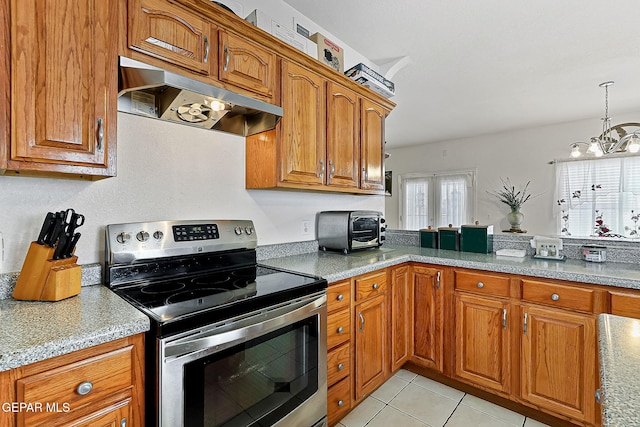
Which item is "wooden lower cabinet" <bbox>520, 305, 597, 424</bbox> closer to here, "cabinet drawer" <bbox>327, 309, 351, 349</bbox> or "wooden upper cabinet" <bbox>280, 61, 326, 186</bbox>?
"cabinet drawer" <bbox>327, 309, 351, 349</bbox>

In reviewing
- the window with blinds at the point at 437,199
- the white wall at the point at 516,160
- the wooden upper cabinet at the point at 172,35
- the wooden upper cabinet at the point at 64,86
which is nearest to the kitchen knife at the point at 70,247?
the wooden upper cabinet at the point at 64,86

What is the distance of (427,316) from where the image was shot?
230 centimetres

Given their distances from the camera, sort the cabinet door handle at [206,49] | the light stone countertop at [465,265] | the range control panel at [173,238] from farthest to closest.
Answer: the light stone countertop at [465,265] → the cabinet door handle at [206,49] → the range control panel at [173,238]

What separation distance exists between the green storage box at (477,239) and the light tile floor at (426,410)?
1.03 meters

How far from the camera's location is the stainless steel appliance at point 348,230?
2273 mm

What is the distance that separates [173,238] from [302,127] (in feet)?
3.18

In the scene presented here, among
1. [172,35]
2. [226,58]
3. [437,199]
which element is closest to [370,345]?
[226,58]

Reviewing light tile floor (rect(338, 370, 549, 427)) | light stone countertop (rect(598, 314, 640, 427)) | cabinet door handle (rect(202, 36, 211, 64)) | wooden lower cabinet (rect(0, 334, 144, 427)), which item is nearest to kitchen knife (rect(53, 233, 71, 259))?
wooden lower cabinet (rect(0, 334, 144, 427))

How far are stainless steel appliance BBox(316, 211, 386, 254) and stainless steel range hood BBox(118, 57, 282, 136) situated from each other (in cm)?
84

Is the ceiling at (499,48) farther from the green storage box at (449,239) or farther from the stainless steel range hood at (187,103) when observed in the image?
the green storage box at (449,239)

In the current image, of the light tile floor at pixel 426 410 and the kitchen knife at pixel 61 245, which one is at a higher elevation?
the kitchen knife at pixel 61 245

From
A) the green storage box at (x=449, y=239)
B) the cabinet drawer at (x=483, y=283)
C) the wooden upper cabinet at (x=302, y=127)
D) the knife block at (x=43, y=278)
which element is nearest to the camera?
the knife block at (x=43, y=278)

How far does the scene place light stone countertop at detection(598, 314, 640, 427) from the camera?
19.6 inches

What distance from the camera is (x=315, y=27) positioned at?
2396 millimetres
